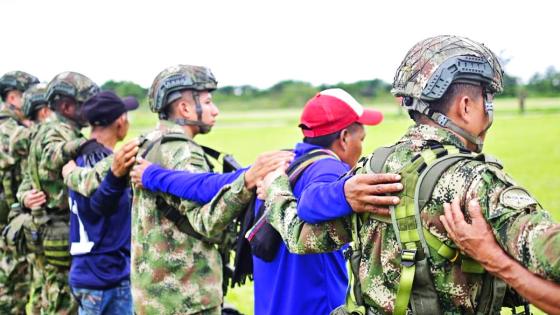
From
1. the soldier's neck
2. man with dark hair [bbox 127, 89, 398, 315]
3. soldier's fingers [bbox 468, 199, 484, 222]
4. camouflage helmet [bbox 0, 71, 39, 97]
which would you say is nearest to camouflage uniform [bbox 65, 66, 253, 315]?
man with dark hair [bbox 127, 89, 398, 315]

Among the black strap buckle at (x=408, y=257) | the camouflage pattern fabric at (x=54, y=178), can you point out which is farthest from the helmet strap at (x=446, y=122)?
the camouflage pattern fabric at (x=54, y=178)

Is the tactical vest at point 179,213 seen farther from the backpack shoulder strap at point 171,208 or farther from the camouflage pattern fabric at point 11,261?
the camouflage pattern fabric at point 11,261

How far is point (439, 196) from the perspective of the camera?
262 centimetres

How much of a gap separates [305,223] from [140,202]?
2.02 m

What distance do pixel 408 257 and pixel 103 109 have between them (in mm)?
3813

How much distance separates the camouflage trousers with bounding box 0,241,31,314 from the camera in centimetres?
806

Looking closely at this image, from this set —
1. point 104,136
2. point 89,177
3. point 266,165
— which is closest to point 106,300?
point 89,177

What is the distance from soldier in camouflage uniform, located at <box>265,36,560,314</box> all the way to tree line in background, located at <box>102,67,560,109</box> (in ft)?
242

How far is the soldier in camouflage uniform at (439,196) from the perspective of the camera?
2.52m

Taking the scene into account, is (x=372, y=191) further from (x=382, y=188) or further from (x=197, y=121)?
(x=197, y=121)

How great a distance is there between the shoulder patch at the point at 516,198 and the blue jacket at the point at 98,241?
380cm

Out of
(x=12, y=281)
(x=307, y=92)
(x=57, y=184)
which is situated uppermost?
(x=307, y=92)

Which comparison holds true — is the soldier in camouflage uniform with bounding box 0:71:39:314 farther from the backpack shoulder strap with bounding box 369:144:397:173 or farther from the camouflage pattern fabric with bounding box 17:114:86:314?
the backpack shoulder strap with bounding box 369:144:397:173

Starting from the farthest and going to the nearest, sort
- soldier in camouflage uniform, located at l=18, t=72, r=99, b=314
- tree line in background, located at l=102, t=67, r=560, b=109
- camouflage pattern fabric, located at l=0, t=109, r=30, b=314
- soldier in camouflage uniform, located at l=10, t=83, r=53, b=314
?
tree line in background, located at l=102, t=67, r=560, b=109 → camouflage pattern fabric, located at l=0, t=109, r=30, b=314 → soldier in camouflage uniform, located at l=10, t=83, r=53, b=314 → soldier in camouflage uniform, located at l=18, t=72, r=99, b=314
